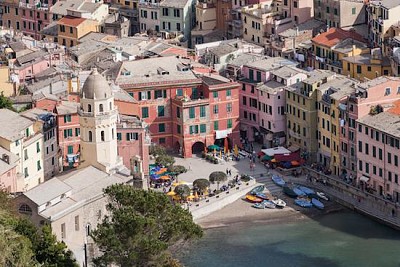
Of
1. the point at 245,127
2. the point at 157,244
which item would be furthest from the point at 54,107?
the point at 157,244

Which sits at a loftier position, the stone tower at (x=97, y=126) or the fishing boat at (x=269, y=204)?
the stone tower at (x=97, y=126)

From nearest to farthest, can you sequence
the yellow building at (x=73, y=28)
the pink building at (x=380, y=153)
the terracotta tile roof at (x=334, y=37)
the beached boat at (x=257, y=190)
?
the pink building at (x=380, y=153), the beached boat at (x=257, y=190), the terracotta tile roof at (x=334, y=37), the yellow building at (x=73, y=28)

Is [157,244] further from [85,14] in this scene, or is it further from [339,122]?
[85,14]

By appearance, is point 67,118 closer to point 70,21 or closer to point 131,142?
point 131,142

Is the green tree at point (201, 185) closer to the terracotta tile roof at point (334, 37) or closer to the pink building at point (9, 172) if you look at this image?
the pink building at point (9, 172)

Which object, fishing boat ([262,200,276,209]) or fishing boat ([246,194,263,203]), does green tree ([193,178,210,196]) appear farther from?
fishing boat ([262,200,276,209])

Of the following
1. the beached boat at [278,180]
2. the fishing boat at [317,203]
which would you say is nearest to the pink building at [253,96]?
the beached boat at [278,180]
